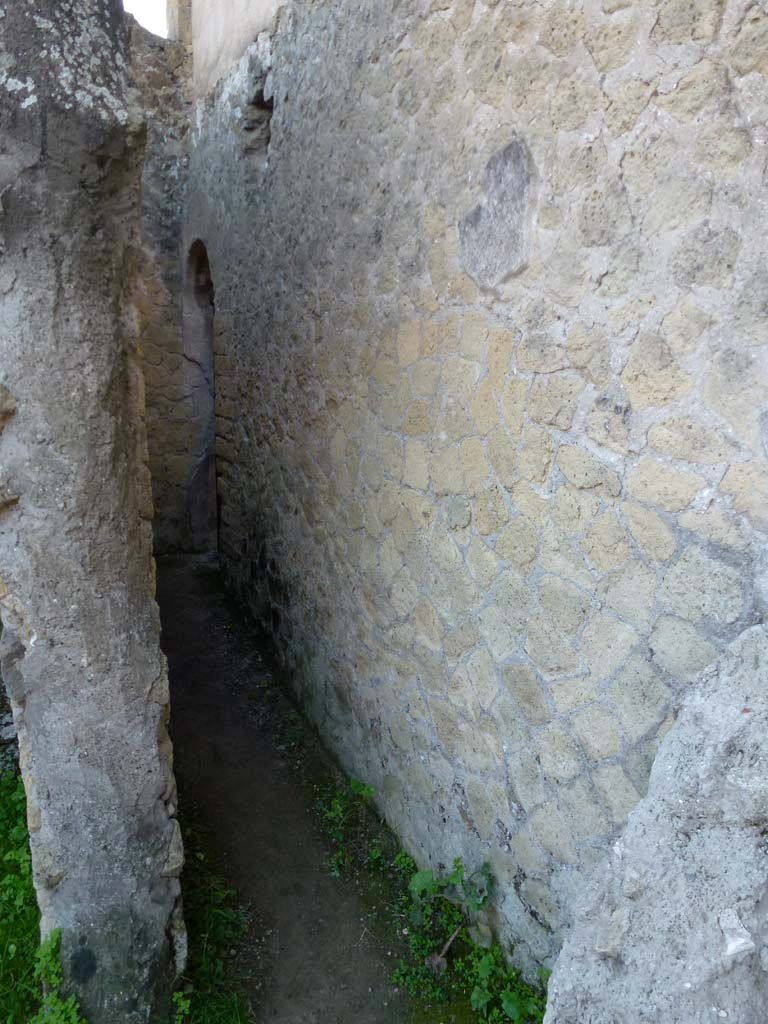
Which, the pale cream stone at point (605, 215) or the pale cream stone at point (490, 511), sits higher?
the pale cream stone at point (605, 215)

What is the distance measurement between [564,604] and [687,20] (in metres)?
1.45

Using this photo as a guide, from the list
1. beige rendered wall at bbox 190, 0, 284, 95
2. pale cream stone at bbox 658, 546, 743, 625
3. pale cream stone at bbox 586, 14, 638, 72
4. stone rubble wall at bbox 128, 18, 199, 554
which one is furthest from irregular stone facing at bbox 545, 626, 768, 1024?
stone rubble wall at bbox 128, 18, 199, 554

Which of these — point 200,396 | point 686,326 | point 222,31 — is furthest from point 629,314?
point 200,396

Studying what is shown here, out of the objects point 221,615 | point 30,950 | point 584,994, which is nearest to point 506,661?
point 584,994

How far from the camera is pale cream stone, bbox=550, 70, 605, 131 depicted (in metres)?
1.88

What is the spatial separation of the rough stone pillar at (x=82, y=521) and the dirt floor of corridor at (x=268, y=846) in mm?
570

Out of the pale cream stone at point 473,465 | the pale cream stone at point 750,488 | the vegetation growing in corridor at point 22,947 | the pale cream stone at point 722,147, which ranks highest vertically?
the pale cream stone at point 722,147

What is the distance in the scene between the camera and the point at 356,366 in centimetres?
331

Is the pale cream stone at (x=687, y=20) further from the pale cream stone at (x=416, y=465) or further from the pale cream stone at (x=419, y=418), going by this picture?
the pale cream stone at (x=416, y=465)

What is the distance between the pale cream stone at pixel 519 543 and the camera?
7.45 ft

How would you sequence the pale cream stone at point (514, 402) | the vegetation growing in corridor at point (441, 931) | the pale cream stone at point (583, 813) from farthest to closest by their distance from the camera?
the vegetation growing in corridor at point (441, 931), the pale cream stone at point (514, 402), the pale cream stone at point (583, 813)

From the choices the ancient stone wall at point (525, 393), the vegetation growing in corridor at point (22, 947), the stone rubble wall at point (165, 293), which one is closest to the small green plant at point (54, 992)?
the vegetation growing in corridor at point (22, 947)

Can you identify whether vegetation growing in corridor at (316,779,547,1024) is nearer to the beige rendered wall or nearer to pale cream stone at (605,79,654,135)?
pale cream stone at (605,79,654,135)

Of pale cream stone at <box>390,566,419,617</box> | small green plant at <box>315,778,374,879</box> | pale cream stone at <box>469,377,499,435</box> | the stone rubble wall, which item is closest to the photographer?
pale cream stone at <box>469,377,499,435</box>
